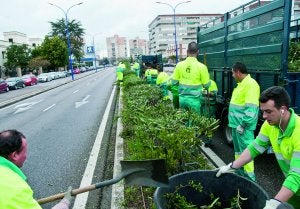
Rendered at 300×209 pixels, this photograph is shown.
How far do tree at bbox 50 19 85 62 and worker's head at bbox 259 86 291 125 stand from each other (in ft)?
269

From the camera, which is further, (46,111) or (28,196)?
(46,111)

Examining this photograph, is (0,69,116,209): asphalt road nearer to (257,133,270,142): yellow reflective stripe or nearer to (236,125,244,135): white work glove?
(236,125,244,135): white work glove

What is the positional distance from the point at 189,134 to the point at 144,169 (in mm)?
893

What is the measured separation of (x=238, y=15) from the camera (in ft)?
21.7

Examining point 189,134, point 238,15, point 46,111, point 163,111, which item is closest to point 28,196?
point 189,134

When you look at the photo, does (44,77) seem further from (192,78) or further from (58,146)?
(192,78)

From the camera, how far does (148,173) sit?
9.78ft

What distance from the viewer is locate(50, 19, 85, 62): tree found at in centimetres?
8275

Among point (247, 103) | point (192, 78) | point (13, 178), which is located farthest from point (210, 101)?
point (13, 178)

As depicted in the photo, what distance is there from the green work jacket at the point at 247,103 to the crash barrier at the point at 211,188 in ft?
6.78

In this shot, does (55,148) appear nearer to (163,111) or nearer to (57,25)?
(163,111)

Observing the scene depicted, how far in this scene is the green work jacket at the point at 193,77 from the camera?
22.0 ft

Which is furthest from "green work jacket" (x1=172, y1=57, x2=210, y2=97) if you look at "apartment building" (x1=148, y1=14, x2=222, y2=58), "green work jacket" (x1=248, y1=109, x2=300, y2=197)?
"apartment building" (x1=148, y1=14, x2=222, y2=58)

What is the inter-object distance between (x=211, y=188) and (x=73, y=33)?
86996 millimetres
